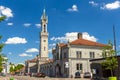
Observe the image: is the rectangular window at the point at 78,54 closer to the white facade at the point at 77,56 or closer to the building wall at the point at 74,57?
the white facade at the point at 77,56

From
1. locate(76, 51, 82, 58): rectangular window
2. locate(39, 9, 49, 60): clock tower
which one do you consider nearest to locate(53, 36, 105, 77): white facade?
locate(76, 51, 82, 58): rectangular window

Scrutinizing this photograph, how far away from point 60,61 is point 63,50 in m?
3.62

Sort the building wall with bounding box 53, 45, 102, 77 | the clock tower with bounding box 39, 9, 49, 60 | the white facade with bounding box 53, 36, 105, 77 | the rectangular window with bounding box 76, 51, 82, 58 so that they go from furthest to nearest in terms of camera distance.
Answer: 1. the clock tower with bounding box 39, 9, 49, 60
2. the rectangular window with bounding box 76, 51, 82, 58
3. the white facade with bounding box 53, 36, 105, 77
4. the building wall with bounding box 53, 45, 102, 77

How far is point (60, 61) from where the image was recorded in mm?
72750

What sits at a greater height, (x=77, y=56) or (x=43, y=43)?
(x=43, y=43)

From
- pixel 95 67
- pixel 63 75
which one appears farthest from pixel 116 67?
pixel 63 75

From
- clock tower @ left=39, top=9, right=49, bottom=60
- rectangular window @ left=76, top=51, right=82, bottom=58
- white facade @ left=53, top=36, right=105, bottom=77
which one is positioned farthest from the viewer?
clock tower @ left=39, top=9, right=49, bottom=60

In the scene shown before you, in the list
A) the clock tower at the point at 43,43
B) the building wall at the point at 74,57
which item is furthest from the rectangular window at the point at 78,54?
the clock tower at the point at 43,43

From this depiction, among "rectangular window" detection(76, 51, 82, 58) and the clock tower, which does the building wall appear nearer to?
"rectangular window" detection(76, 51, 82, 58)

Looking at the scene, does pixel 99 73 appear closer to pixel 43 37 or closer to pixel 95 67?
pixel 95 67

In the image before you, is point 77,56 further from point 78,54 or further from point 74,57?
point 74,57

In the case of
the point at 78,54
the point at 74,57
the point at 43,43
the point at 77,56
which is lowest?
the point at 74,57

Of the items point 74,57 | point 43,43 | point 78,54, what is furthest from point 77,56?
point 43,43

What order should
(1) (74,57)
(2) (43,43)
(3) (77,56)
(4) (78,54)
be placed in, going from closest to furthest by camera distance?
1. (1) (74,57)
2. (3) (77,56)
3. (4) (78,54)
4. (2) (43,43)
